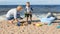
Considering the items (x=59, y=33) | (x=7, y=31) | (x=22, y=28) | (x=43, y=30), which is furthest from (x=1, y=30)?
(x=59, y=33)

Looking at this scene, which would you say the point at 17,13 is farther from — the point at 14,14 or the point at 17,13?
the point at 14,14

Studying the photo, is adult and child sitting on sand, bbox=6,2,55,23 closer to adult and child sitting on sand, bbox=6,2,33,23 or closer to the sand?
adult and child sitting on sand, bbox=6,2,33,23

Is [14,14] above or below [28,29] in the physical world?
above

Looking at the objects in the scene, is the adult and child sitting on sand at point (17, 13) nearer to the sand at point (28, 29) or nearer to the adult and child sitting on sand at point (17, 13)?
the adult and child sitting on sand at point (17, 13)

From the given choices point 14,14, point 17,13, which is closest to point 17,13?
point 17,13

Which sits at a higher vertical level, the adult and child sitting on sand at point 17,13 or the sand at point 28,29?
the adult and child sitting on sand at point 17,13

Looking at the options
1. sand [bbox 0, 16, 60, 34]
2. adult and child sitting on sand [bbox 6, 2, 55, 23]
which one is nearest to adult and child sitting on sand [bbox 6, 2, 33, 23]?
adult and child sitting on sand [bbox 6, 2, 55, 23]

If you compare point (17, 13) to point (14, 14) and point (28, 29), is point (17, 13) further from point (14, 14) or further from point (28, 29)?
point (28, 29)

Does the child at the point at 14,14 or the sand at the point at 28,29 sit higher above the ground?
the child at the point at 14,14

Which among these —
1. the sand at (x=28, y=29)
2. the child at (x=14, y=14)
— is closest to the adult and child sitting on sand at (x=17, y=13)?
the child at (x=14, y=14)

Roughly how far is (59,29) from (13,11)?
2029mm

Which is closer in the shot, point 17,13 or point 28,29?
point 28,29

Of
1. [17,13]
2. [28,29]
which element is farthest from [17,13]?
[28,29]

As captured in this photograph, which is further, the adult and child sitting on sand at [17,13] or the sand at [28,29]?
the adult and child sitting on sand at [17,13]
